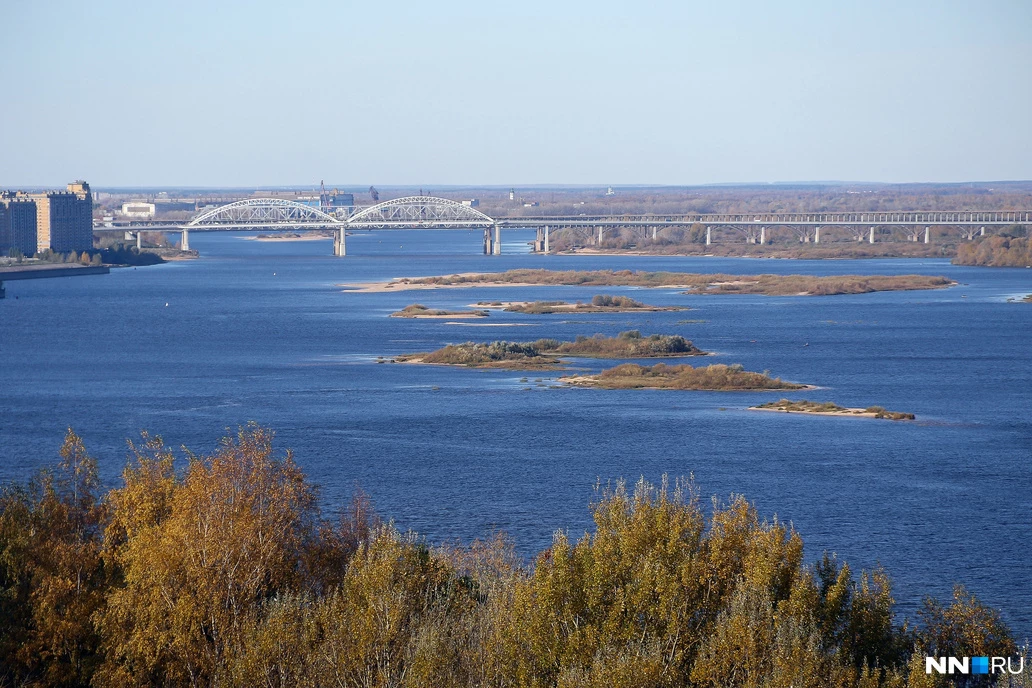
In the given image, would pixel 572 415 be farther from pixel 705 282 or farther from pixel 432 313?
pixel 705 282

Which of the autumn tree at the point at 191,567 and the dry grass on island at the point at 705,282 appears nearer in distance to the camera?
the autumn tree at the point at 191,567

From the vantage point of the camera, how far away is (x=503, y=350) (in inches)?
1368

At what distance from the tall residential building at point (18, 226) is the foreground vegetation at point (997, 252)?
49523mm

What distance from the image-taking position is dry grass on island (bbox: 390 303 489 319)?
4675 cm

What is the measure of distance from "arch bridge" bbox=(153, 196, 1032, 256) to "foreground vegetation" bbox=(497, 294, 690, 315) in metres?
39.7

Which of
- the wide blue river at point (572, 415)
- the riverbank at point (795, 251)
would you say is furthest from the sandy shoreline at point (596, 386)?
the riverbank at point (795, 251)

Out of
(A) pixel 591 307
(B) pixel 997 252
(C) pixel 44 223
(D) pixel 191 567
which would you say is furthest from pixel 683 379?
(C) pixel 44 223

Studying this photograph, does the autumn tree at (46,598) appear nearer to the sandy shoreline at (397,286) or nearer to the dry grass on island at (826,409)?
the dry grass on island at (826,409)

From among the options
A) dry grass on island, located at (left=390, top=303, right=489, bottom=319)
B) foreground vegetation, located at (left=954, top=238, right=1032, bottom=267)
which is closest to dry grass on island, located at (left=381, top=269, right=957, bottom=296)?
dry grass on island, located at (left=390, top=303, right=489, bottom=319)

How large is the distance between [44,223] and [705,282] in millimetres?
38156

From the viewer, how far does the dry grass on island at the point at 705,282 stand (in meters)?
58.8

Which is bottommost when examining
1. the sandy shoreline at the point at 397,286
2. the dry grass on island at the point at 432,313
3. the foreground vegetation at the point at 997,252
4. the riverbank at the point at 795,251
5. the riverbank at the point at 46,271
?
the riverbank at the point at 46,271

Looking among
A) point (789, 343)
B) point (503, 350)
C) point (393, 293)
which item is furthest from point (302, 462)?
point (393, 293)

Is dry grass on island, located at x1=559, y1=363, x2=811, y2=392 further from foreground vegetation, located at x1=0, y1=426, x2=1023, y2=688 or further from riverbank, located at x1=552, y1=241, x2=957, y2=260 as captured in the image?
riverbank, located at x1=552, y1=241, x2=957, y2=260
